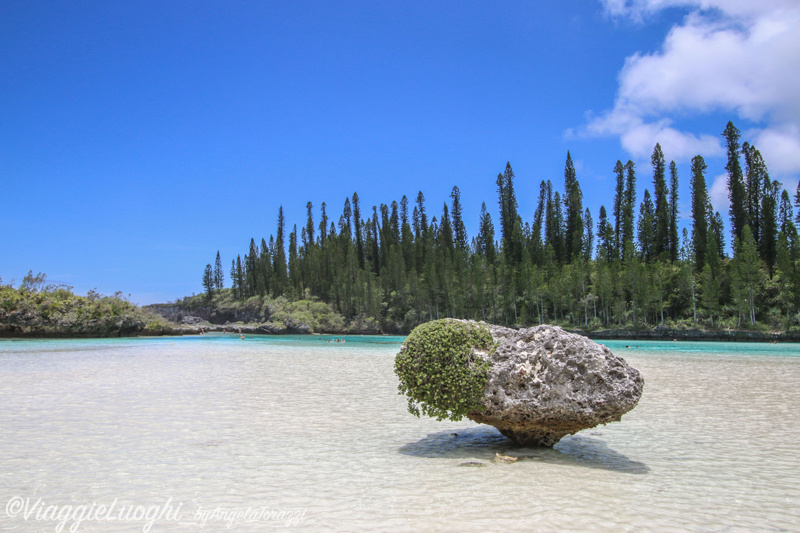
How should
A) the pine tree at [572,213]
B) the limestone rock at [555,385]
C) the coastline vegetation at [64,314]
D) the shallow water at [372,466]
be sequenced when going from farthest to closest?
the pine tree at [572,213], the coastline vegetation at [64,314], the limestone rock at [555,385], the shallow water at [372,466]

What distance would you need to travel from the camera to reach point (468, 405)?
706cm

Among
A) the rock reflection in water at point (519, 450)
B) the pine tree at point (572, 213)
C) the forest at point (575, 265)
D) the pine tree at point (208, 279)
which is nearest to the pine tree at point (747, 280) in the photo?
the forest at point (575, 265)

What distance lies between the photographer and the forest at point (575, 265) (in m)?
57.2

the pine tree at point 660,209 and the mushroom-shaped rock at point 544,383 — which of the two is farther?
the pine tree at point 660,209

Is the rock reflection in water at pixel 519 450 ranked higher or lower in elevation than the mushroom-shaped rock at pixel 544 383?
lower

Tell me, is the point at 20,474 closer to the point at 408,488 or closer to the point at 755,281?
the point at 408,488

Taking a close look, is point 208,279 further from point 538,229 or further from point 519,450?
point 519,450

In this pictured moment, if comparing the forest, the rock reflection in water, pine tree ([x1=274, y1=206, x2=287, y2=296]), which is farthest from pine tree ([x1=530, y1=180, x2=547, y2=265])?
the rock reflection in water

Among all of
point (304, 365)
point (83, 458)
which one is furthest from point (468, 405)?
point (304, 365)

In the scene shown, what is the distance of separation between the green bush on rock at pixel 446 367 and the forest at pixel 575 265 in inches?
2288

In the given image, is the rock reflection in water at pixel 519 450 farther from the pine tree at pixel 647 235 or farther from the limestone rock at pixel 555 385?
the pine tree at pixel 647 235

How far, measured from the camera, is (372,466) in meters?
6.44

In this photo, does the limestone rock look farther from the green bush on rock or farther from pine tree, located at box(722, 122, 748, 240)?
pine tree, located at box(722, 122, 748, 240)

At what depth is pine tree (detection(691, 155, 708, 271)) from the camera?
68.5 meters
